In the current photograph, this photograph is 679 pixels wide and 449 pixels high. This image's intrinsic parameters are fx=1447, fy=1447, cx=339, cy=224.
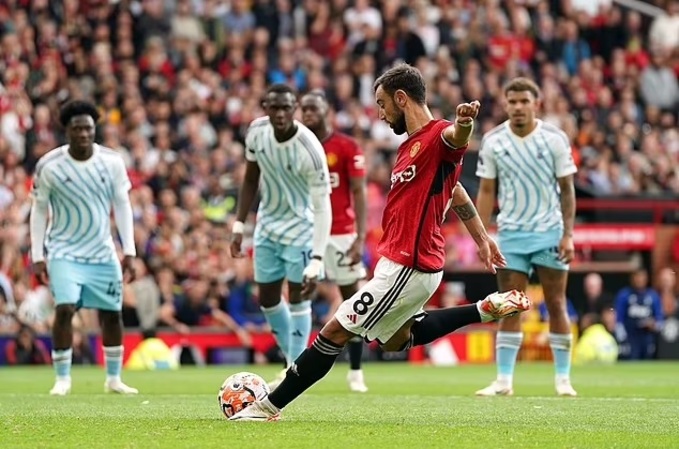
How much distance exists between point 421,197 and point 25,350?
491 inches

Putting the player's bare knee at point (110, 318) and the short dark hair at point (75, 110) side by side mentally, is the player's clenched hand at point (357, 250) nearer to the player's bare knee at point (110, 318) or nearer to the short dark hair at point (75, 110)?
the player's bare knee at point (110, 318)

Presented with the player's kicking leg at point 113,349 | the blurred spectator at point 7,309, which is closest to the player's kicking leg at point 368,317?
the player's kicking leg at point 113,349

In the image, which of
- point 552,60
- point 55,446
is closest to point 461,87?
point 552,60

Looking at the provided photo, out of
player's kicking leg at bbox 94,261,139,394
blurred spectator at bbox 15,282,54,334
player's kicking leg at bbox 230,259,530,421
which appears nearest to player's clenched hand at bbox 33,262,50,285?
player's kicking leg at bbox 94,261,139,394

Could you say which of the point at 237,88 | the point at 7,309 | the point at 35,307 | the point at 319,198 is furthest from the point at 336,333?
the point at 237,88

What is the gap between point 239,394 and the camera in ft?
31.6

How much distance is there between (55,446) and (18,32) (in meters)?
17.3

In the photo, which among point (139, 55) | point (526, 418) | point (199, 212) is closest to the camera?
point (526, 418)

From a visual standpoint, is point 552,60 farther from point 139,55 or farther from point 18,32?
point 18,32

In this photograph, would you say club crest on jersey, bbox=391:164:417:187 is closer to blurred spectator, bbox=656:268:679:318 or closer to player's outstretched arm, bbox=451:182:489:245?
player's outstretched arm, bbox=451:182:489:245

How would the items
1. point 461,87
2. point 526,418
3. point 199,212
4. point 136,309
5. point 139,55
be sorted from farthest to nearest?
1. point 461,87
2. point 139,55
3. point 199,212
4. point 136,309
5. point 526,418

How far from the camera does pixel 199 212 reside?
2330 centimetres

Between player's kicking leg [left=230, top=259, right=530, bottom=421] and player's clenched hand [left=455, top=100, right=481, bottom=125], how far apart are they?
117 centimetres

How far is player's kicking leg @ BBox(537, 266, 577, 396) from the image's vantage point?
13.2m
